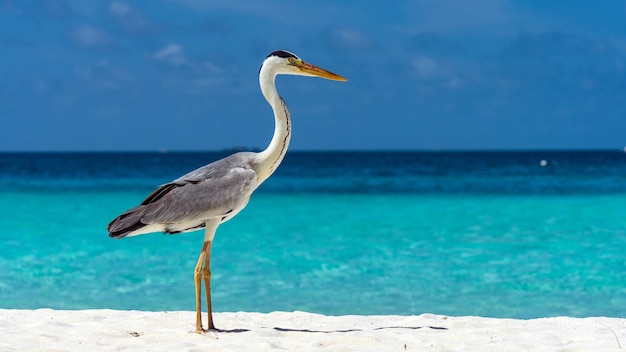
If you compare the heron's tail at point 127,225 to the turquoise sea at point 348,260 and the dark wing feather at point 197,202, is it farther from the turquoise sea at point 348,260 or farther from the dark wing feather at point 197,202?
the turquoise sea at point 348,260

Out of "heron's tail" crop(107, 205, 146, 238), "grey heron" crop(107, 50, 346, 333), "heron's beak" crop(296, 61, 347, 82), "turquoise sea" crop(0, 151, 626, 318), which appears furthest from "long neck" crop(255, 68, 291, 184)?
"turquoise sea" crop(0, 151, 626, 318)

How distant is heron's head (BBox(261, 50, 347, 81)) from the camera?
18.4 feet

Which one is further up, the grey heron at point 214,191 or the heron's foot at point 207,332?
the grey heron at point 214,191

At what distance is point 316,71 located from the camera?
18.6 ft

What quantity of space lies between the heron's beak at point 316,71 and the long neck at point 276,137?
25cm

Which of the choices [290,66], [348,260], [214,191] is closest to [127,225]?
[214,191]

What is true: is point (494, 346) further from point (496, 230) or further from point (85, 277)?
point (496, 230)

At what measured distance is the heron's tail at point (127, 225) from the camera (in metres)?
5.20

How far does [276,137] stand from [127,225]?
1.19 m

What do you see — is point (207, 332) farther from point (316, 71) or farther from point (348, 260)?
point (348, 260)

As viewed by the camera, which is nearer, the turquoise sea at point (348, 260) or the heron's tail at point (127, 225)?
the heron's tail at point (127, 225)

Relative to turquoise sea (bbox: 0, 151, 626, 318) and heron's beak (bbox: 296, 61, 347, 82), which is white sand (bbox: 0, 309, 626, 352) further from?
turquoise sea (bbox: 0, 151, 626, 318)

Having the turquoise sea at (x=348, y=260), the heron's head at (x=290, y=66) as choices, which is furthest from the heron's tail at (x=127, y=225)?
the turquoise sea at (x=348, y=260)

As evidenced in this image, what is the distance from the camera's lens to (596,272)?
10.6 metres
